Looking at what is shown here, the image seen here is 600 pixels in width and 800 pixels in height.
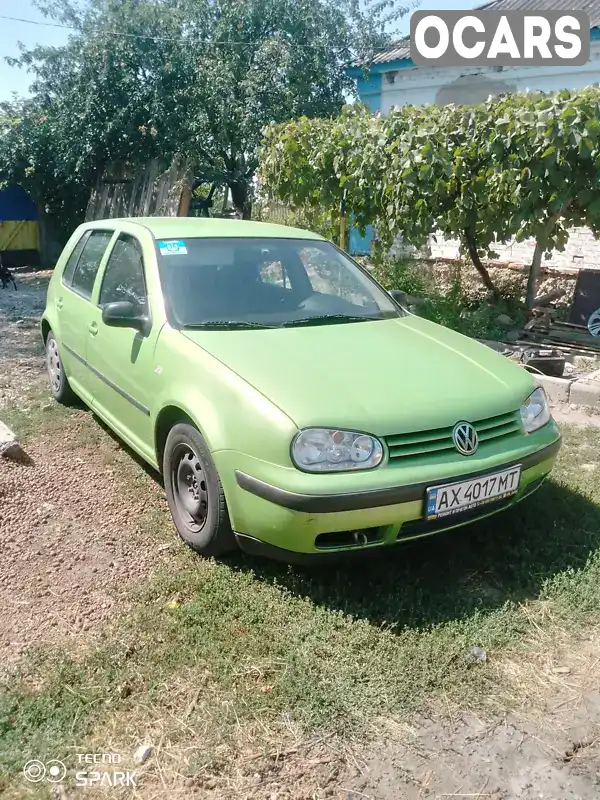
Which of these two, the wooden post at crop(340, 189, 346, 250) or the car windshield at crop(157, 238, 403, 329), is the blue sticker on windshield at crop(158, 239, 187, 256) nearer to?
the car windshield at crop(157, 238, 403, 329)

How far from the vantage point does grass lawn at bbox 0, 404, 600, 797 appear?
7.51ft

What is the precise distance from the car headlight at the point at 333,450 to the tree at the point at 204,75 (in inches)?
431

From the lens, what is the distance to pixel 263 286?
12.7ft

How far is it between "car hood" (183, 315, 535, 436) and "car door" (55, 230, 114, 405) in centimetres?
147

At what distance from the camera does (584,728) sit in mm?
2338

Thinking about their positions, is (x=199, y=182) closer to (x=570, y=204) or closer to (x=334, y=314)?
(x=570, y=204)

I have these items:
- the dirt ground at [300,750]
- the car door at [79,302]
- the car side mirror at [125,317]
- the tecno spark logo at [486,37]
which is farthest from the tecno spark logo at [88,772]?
the tecno spark logo at [486,37]

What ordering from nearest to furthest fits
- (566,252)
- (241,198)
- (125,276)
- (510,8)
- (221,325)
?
1. (221,325)
2. (125,276)
3. (566,252)
4. (510,8)
5. (241,198)

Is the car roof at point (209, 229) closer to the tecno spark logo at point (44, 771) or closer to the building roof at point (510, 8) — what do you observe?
the tecno spark logo at point (44, 771)

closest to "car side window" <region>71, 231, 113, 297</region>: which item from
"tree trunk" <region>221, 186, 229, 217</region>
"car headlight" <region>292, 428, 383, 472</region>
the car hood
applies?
the car hood

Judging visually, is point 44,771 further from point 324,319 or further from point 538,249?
point 538,249

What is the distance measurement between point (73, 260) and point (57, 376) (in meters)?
0.98

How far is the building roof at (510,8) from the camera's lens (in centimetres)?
1131

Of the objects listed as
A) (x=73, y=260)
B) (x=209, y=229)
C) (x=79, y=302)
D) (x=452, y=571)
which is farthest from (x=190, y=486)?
(x=73, y=260)
